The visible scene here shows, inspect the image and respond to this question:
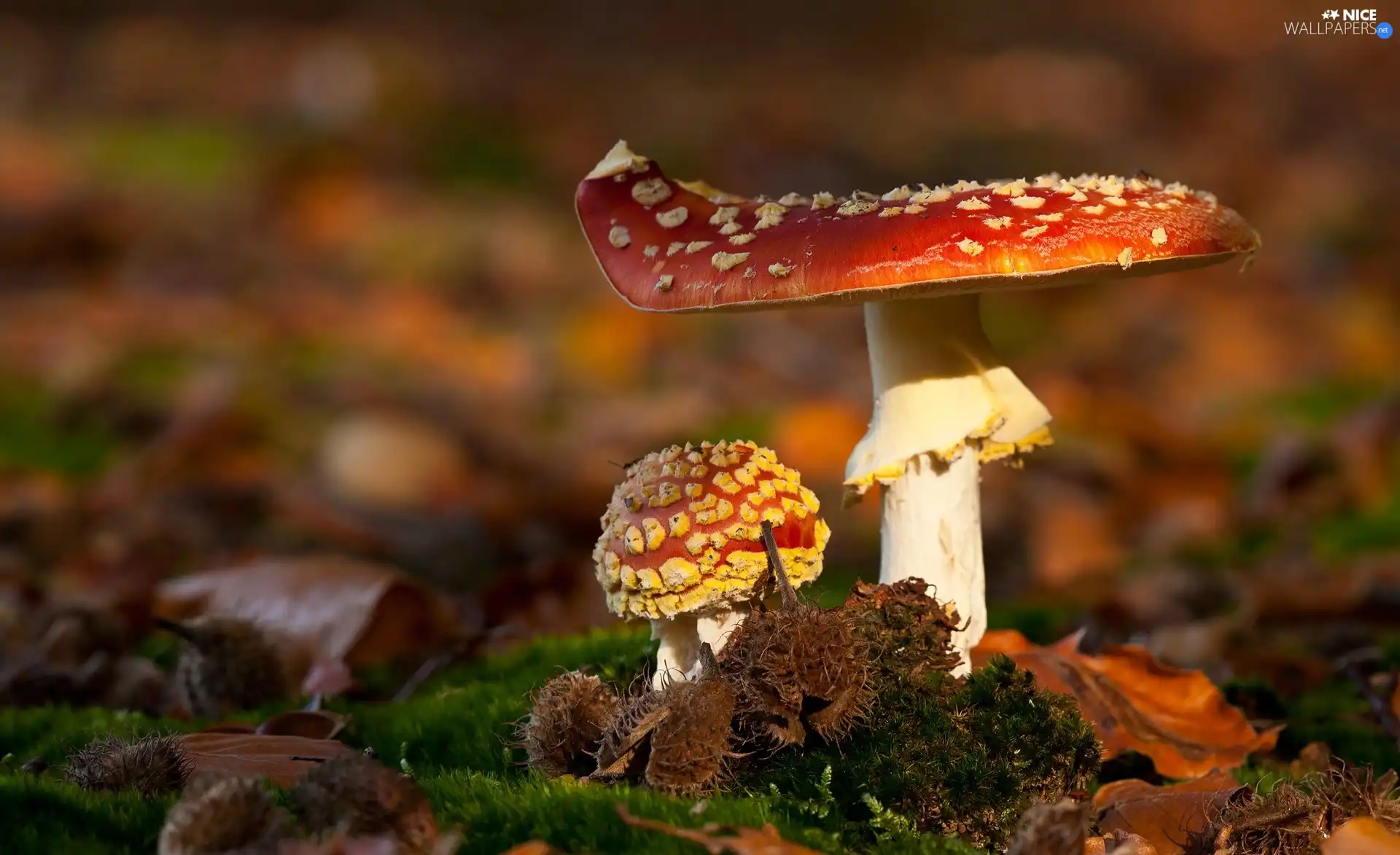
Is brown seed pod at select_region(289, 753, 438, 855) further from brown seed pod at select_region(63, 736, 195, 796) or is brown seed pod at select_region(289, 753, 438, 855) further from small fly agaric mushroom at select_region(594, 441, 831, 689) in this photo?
small fly agaric mushroom at select_region(594, 441, 831, 689)

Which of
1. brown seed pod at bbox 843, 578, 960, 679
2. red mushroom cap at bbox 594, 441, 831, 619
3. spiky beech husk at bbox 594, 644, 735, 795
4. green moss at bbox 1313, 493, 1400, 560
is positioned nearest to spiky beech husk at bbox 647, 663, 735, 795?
spiky beech husk at bbox 594, 644, 735, 795

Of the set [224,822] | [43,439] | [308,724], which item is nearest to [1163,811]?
[224,822]

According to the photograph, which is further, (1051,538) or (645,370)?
(645,370)

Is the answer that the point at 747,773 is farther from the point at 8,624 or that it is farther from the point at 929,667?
the point at 8,624

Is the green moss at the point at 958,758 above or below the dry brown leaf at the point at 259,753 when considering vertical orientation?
below

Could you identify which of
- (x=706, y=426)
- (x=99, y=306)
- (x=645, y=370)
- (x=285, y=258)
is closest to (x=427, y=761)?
(x=706, y=426)

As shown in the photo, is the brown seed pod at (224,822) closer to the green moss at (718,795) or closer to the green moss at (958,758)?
the green moss at (718,795)

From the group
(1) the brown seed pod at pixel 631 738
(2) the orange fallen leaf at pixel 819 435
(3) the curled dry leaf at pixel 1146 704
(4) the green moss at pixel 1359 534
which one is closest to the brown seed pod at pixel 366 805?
(1) the brown seed pod at pixel 631 738
